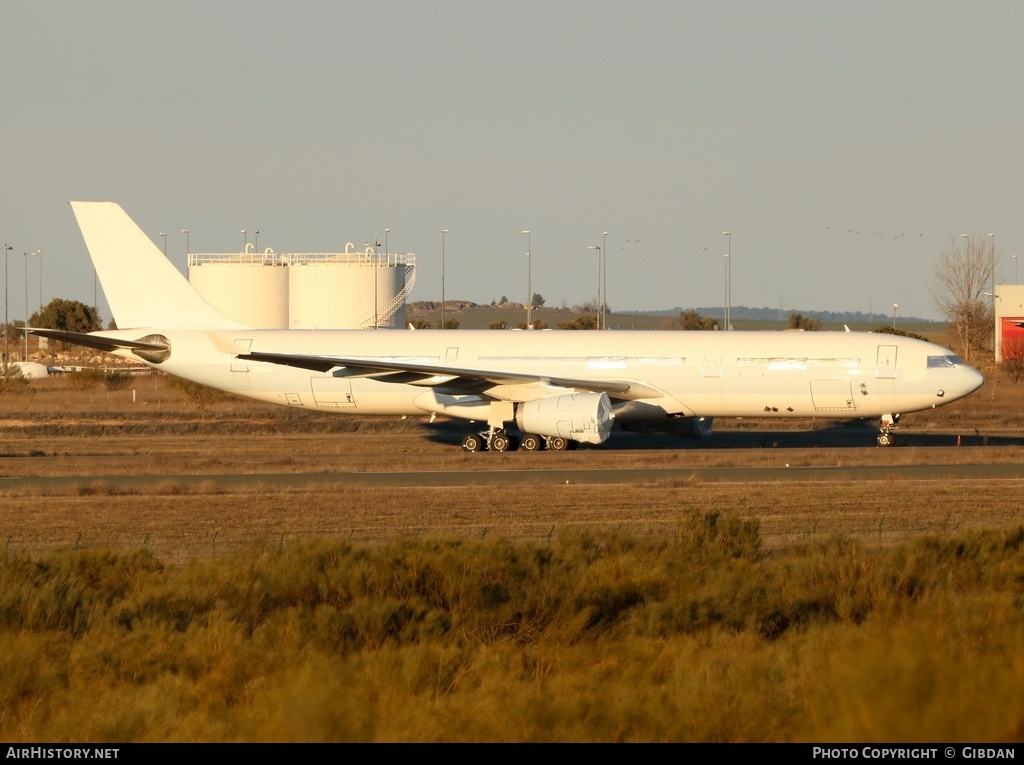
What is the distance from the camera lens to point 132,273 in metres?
35.8

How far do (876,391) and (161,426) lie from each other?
76.8ft

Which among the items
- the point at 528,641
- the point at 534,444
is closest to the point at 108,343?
the point at 534,444

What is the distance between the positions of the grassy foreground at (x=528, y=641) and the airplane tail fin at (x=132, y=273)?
2226 centimetres

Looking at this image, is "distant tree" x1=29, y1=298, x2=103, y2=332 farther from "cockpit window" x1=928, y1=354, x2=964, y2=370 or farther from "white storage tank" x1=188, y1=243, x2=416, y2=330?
"cockpit window" x1=928, y1=354, x2=964, y2=370

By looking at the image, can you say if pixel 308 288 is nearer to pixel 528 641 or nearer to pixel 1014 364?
pixel 1014 364

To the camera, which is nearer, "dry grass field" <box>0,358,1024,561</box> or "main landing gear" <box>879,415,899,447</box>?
"dry grass field" <box>0,358,1024,561</box>

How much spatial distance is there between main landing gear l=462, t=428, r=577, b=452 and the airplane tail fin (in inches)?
350

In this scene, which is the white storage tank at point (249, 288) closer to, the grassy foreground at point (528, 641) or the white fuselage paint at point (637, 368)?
the white fuselage paint at point (637, 368)

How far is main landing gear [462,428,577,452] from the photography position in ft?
109

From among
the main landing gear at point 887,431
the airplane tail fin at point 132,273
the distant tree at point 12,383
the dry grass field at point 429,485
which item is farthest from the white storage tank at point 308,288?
the main landing gear at point 887,431

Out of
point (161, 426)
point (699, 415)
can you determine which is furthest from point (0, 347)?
point (699, 415)

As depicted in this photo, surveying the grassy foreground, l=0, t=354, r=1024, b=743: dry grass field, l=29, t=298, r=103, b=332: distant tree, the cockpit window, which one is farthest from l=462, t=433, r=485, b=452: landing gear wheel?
l=29, t=298, r=103, b=332: distant tree

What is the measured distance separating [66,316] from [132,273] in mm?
104205
